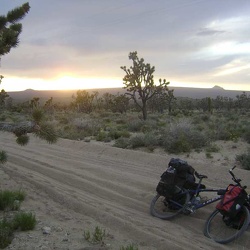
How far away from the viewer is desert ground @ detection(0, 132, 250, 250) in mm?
5910

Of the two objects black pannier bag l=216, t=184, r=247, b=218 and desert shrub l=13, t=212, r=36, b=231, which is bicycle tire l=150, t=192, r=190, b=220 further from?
desert shrub l=13, t=212, r=36, b=231

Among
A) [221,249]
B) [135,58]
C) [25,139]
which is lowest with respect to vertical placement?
[221,249]

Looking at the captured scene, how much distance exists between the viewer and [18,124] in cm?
680

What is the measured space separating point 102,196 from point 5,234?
3320mm

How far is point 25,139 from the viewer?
682 centimetres

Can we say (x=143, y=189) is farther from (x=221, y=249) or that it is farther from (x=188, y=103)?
(x=188, y=103)

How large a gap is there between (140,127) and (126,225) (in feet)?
53.0

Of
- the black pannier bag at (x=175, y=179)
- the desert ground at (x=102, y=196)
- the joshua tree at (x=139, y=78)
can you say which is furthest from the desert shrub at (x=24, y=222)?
the joshua tree at (x=139, y=78)

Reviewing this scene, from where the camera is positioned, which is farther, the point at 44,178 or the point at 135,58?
the point at 135,58

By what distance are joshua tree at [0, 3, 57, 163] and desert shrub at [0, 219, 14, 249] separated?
4.91ft

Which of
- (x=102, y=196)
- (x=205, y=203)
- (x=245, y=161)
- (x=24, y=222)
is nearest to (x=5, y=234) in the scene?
(x=24, y=222)

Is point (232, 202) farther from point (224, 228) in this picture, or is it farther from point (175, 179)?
point (175, 179)

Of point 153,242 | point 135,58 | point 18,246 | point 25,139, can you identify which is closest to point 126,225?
point 153,242

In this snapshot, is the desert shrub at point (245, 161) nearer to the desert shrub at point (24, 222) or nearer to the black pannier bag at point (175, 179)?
the black pannier bag at point (175, 179)
